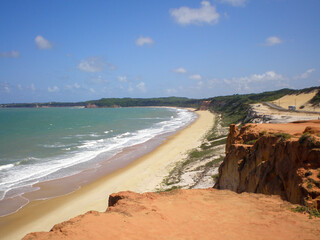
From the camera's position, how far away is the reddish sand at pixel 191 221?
653cm

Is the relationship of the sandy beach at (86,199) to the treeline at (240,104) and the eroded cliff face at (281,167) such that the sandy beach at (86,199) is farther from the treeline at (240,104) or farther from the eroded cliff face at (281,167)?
the treeline at (240,104)

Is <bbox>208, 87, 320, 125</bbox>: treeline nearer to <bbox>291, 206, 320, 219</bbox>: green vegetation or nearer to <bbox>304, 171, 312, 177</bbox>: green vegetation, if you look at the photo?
<bbox>304, 171, 312, 177</bbox>: green vegetation

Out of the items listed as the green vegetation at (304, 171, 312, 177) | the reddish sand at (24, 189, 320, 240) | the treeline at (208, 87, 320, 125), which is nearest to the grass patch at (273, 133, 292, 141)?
the green vegetation at (304, 171, 312, 177)

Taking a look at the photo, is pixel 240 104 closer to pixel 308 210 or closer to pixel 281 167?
pixel 281 167

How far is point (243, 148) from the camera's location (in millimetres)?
12156

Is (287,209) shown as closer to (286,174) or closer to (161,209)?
(286,174)

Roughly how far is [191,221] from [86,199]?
12250mm

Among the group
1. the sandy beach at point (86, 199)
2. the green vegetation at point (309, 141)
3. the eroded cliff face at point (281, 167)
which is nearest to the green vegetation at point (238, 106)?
the sandy beach at point (86, 199)

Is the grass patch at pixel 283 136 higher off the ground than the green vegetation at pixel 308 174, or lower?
higher

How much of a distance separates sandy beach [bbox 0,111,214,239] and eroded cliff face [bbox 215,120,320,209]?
7.93 m

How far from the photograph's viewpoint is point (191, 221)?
24.8 ft

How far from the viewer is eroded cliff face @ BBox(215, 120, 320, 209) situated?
7.87m

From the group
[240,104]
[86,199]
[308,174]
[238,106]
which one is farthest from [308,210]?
[240,104]

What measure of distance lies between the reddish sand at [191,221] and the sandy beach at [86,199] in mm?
8072
